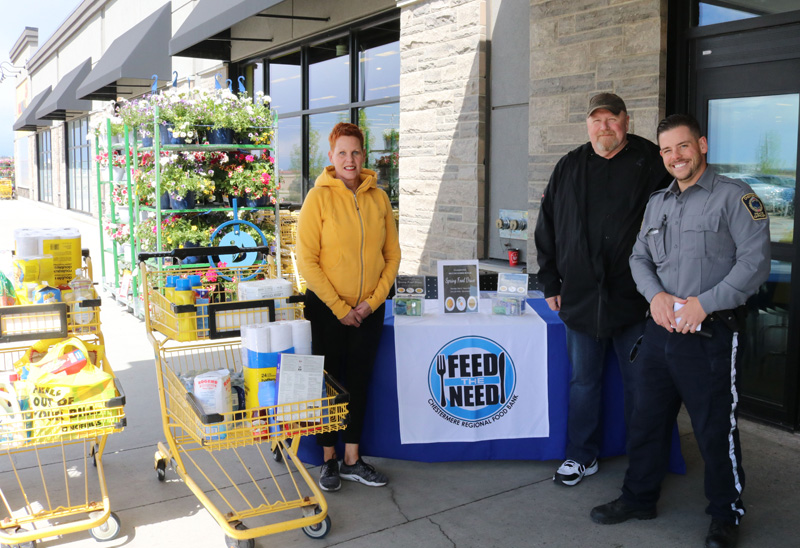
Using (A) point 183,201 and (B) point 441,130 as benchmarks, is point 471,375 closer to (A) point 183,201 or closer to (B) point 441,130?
(B) point 441,130

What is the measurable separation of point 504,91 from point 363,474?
401cm

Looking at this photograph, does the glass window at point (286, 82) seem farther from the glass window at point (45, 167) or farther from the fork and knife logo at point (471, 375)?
the glass window at point (45, 167)

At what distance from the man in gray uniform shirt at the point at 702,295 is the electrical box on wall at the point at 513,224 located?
125 inches

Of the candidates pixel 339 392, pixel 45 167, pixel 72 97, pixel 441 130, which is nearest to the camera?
pixel 339 392

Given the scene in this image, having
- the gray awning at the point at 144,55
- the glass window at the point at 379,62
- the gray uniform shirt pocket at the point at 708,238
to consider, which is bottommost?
the gray uniform shirt pocket at the point at 708,238

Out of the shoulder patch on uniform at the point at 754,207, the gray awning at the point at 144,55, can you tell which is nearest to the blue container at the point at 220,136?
the shoulder patch on uniform at the point at 754,207

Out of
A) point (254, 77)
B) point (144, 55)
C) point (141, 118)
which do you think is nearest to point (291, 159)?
point (254, 77)

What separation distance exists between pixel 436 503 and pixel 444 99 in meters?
4.47

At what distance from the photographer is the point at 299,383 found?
3.25m

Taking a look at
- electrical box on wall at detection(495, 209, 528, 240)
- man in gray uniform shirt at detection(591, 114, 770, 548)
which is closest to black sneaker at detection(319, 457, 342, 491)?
man in gray uniform shirt at detection(591, 114, 770, 548)

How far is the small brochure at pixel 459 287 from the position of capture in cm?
449

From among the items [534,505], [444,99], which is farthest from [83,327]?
[444,99]

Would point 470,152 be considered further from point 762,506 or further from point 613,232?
point 762,506

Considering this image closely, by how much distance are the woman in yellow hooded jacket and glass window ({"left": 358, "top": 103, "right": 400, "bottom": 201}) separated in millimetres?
4422
